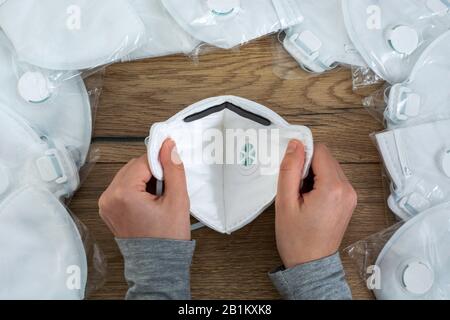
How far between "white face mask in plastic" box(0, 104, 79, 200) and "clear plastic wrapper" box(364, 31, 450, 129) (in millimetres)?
412

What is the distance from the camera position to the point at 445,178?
27.3 inches

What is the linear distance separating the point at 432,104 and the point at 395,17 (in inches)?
5.2

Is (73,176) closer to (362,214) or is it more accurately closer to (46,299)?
(46,299)

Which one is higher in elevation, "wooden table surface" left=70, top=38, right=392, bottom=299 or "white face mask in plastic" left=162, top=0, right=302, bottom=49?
"white face mask in plastic" left=162, top=0, right=302, bottom=49

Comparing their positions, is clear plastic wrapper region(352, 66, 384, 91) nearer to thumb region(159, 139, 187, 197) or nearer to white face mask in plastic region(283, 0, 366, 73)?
white face mask in plastic region(283, 0, 366, 73)

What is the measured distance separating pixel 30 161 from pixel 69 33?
0.18m

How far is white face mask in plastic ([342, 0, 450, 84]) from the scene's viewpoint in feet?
2.37

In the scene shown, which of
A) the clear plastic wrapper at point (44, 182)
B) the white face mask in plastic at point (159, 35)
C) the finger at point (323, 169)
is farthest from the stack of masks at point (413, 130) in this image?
the clear plastic wrapper at point (44, 182)

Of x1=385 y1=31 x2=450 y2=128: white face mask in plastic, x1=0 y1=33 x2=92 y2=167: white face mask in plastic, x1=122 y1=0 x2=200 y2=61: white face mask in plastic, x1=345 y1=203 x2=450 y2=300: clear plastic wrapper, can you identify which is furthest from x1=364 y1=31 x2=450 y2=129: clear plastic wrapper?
x1=0 y1=33 x2=92 y2=167: white face mask in plastic

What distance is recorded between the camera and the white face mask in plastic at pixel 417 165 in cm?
69

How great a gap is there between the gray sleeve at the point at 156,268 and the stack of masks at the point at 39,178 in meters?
0.10

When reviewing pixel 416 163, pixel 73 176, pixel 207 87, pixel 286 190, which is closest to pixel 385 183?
pixel 416 163

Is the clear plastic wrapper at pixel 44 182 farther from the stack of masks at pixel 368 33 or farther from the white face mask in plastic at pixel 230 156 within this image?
the stack of masks at pixel 368 33

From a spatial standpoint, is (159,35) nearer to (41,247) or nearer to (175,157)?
(175,157)
